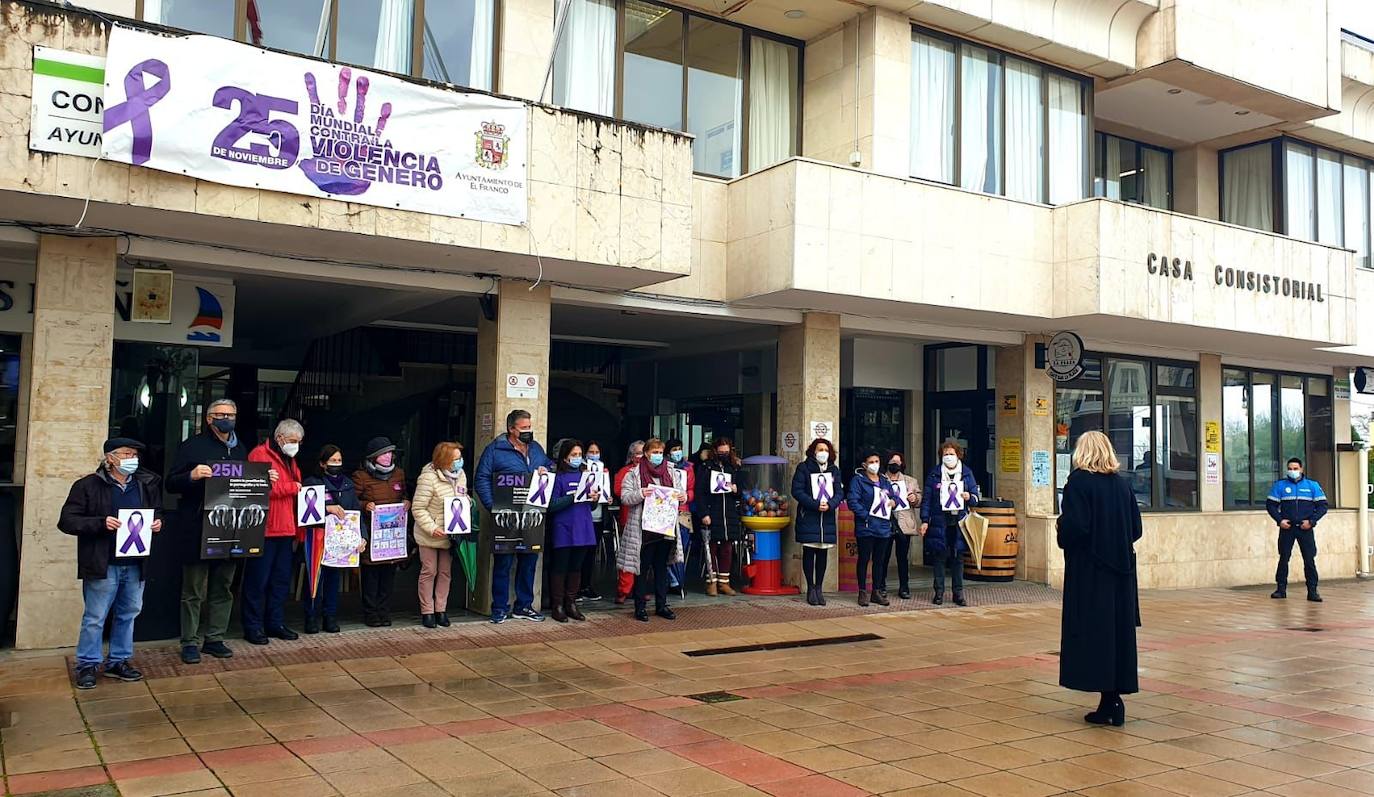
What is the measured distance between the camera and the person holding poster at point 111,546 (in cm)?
734

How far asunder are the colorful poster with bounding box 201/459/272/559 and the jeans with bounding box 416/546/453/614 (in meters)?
1.67

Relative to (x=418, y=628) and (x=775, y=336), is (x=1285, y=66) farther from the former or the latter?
(x=418, y=628)

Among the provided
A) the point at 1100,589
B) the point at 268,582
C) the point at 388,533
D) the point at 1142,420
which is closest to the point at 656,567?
the point at 388,533

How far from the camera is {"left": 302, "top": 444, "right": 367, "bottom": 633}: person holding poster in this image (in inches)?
367

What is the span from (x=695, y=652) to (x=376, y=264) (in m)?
4.64

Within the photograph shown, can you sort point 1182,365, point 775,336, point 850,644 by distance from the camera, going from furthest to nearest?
point 1182,365 < point 775,336 < point 850,644

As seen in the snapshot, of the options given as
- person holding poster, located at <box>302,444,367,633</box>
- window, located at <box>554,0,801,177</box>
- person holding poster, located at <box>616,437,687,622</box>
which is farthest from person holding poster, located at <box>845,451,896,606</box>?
person holding poster, located at <box>302,444,367,633</box>

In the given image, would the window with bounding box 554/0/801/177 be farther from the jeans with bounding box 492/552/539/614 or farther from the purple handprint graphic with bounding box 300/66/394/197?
the jeans with bounding box 492/552/539/614

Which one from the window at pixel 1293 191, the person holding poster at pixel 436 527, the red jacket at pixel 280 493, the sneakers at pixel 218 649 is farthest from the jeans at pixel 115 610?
the window at pixel 1293 191

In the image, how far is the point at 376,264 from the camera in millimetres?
10094

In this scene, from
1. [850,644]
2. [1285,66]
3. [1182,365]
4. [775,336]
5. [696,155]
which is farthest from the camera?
[1182,365]

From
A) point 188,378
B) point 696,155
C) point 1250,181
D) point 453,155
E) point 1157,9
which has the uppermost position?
point 1157,9

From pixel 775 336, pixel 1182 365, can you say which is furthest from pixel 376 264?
pixel 1182 365

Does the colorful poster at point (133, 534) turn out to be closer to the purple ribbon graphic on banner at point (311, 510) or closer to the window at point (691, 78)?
the purple ribbon graphic on banner at point (311, 510)
